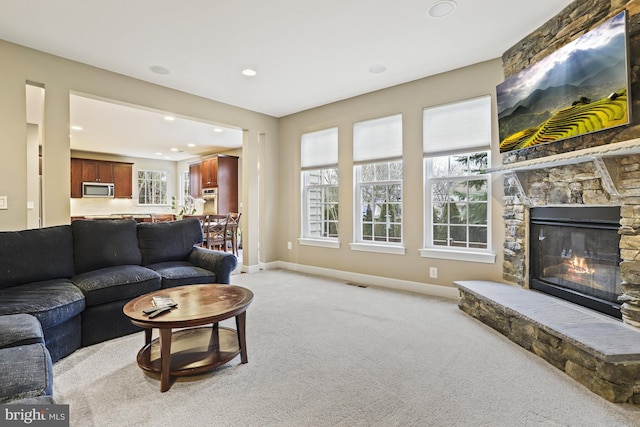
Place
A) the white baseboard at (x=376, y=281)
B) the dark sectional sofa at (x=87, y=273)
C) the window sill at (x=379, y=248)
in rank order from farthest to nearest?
the window sill at (x=379, y=248)
the white baseboard at (x=376, y=281)
the dark sectional sofa at (x=87, y=273)

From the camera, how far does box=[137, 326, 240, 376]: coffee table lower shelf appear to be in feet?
7.01

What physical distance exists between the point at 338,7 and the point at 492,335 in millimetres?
3125

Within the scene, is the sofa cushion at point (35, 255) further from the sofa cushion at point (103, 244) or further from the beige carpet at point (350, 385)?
the beige carpet at point (350, 385)

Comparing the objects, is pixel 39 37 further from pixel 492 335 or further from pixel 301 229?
pixel 492 335

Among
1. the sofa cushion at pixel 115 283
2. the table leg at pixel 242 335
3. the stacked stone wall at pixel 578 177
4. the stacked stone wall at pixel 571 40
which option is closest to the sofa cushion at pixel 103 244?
the sofa cushion at pixel 115 283

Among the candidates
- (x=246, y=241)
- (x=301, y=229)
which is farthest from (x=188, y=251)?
(x=301, y=229)

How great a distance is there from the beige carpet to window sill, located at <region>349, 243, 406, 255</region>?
1.33 metres

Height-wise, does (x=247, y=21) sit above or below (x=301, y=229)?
above

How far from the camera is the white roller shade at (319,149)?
17.1 feet

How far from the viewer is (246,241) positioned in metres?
5.61

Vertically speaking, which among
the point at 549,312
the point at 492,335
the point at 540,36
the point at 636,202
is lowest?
the point at 492,335

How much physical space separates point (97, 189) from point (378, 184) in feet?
26.8

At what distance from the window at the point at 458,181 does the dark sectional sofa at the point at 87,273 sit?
2602mm

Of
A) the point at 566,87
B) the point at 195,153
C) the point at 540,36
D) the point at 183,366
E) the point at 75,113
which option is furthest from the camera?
the point at 195,153
